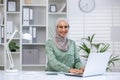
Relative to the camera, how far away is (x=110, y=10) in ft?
17.1

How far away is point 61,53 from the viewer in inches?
123

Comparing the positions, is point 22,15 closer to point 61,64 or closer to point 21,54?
point 21,54

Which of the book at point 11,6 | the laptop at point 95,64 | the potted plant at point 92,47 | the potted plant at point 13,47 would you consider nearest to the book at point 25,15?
the book at point 11,6

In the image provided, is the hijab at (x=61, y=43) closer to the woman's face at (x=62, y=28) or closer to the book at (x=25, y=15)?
the woman's face at (x=62, y=28)

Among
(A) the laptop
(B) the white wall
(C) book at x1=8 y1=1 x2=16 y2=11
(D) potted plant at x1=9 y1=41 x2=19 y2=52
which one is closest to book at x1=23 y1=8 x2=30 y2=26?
(C) book at x1=8 y1=1 x2=16 y2=11

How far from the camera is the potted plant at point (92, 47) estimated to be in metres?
4.98

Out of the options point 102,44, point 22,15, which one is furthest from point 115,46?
point 22,15

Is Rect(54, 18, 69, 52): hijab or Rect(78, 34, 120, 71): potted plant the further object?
Rect(78, 34, 120, 71): potted plant

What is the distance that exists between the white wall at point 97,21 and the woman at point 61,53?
194cm

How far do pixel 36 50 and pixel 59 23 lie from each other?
188 centimetres

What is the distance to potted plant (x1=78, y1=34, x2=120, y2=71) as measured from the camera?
4980 millimetres

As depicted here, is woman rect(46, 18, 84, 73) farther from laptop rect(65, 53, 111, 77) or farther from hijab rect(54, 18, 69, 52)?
laptop rect(65, 53, 111, 77)

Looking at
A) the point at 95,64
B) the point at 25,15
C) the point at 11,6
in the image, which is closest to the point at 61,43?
the point at 95,64

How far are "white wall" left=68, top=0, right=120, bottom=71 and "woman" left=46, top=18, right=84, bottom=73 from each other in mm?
1944
